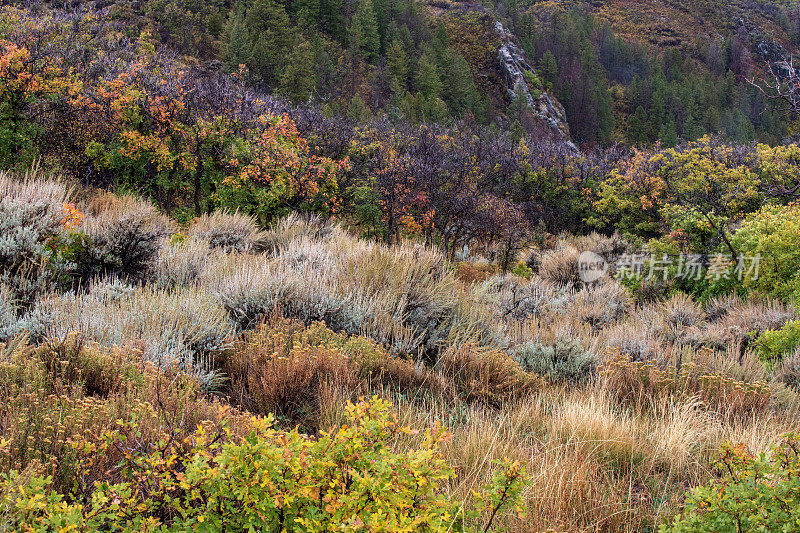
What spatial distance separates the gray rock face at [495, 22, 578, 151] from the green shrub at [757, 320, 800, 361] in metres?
65.5

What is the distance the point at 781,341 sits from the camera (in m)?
6.64

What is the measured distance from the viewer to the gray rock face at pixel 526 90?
230 feet

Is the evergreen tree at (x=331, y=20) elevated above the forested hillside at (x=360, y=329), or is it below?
above

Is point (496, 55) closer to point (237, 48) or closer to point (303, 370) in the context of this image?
point (237, 48)

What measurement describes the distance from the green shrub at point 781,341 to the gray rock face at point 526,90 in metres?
65.5

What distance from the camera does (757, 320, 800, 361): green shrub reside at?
6.58 meters

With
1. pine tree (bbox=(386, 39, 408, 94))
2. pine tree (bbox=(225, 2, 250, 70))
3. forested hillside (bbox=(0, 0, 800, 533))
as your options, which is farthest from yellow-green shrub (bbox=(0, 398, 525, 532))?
pine tree (bbox=(386, 39, 408, 94))

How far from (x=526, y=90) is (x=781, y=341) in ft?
237

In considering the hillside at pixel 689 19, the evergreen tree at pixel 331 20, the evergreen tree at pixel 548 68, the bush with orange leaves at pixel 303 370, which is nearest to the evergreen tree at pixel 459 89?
the evergreen tree at pixel 331 20

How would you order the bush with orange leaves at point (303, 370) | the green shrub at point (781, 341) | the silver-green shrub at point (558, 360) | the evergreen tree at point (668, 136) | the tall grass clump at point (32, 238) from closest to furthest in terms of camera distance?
the bush with orange leaves at point (303, 370) < the tall grass clump at point (32, 238) < the silver-green shrub at point (558, 360) < the green shrub at point (781, 341) < the evergreen tree at point (668, 136)

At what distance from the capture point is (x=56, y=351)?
3375 millimetres

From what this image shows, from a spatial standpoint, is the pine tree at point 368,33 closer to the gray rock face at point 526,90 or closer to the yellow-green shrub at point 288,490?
the gray rock face at point 526,90

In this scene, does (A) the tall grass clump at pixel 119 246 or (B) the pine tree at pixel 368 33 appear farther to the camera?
(B) the pine tree at pixel 368 33

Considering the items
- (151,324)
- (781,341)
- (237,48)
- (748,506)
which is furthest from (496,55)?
(748,506)
